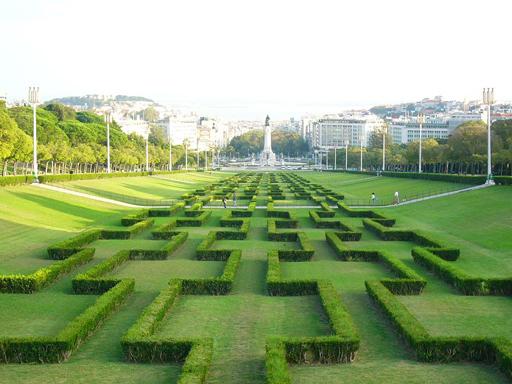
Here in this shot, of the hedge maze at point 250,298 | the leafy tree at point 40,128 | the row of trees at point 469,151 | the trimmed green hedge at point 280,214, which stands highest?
the leafy tree at point 40,128

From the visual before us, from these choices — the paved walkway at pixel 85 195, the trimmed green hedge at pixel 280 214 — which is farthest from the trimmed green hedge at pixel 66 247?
the paved walkway at pixel 85 195

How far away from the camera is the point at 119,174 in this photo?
69.1 metres

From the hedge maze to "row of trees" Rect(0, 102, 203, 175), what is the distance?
84.8 feet

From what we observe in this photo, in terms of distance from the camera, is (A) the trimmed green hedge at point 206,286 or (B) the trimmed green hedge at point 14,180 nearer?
(A) the trimmed green hedge at point 206,286

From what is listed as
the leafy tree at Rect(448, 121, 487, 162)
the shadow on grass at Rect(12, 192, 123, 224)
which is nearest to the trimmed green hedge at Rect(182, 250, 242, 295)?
the shadow on grass at Rect(12, 192, 123, 224)

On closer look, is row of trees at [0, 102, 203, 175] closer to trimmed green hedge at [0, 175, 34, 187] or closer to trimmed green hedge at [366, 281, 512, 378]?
trimmed green hedge at [0, 175, 34, 187]

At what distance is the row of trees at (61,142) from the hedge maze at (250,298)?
25.8 metres

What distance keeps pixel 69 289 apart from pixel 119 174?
53718mm

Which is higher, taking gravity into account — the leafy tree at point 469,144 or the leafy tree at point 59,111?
the leafy tree at point 59,111

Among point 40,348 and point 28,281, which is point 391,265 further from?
point 40,348

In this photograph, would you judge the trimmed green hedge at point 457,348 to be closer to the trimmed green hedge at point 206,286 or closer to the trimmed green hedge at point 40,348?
the trimmed green hedge at point 206,286

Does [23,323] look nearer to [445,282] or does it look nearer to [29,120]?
[445,282]

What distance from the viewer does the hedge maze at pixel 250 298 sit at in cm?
1084

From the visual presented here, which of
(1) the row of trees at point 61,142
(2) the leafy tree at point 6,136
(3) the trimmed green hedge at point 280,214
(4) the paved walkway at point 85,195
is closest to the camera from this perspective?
(3) the trimmed green hedge at point 280,214
